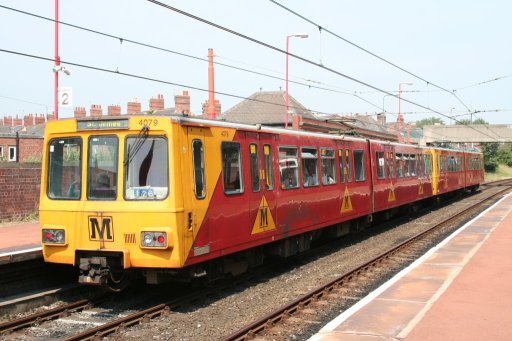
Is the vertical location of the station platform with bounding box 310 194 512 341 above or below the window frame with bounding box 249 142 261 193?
below

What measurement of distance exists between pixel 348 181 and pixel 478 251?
353 centimetres

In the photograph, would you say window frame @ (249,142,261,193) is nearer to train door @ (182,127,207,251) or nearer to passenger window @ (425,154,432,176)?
train door @ (182,127,207,251)

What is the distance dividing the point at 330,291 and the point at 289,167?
2.73 m

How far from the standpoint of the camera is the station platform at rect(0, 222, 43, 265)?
29.5 feet

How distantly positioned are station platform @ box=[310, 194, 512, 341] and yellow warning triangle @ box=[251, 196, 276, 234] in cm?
228

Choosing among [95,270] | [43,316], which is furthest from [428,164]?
[43,316]

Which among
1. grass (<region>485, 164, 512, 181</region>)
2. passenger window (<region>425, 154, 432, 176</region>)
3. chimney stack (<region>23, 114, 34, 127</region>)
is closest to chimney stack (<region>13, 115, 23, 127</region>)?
chimney stack (<region>23, 114, 34, 127</region>)

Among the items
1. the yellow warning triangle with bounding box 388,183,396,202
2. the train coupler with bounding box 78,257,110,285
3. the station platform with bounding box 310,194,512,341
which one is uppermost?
the yellow warning triangle with bounding box 388,183,396,202

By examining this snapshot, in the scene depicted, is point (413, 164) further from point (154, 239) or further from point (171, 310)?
point (154, 239)

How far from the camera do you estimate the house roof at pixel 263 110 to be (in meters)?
48.9

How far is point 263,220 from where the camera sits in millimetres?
10227

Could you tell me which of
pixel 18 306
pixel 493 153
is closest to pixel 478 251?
pixel 18 306

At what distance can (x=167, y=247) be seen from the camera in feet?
25.4

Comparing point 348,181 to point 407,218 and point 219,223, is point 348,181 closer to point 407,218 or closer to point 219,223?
point 219,223
